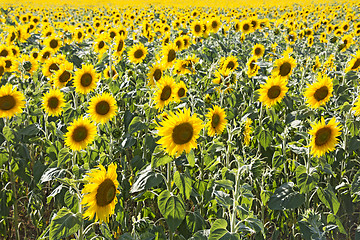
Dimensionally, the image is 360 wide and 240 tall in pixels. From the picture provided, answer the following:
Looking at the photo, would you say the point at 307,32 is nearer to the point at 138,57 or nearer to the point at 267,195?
the point at 138,57

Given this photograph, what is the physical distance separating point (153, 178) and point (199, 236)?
43 cm

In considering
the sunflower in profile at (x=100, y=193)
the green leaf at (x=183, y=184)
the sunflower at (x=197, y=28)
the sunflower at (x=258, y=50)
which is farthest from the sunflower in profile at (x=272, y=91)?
the sunflower at (x=197, y=28)

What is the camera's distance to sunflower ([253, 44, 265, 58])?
481 cm

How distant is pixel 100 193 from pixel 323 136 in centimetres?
166

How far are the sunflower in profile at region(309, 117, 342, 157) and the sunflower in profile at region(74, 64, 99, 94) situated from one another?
2.10 metres

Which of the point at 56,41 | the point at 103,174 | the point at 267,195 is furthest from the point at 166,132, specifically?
the point at 56,41

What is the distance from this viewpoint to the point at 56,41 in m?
5.14

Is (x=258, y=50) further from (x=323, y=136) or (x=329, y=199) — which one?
(x=329, y=199)

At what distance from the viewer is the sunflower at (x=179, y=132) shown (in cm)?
201

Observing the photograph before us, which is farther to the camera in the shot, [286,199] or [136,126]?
[136,126]

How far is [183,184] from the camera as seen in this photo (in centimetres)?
201

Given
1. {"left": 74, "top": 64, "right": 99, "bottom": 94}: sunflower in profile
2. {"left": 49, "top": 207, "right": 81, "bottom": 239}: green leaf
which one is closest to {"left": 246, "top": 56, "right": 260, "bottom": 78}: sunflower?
{"left": 74, "top": 64, "right": 99, "bottom": 94}: sunflower in profile

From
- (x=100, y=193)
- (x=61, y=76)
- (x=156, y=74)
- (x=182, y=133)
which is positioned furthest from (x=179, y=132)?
(x=61, y=76)

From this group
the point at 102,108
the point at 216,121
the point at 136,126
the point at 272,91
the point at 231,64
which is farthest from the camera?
the point at 231,64
